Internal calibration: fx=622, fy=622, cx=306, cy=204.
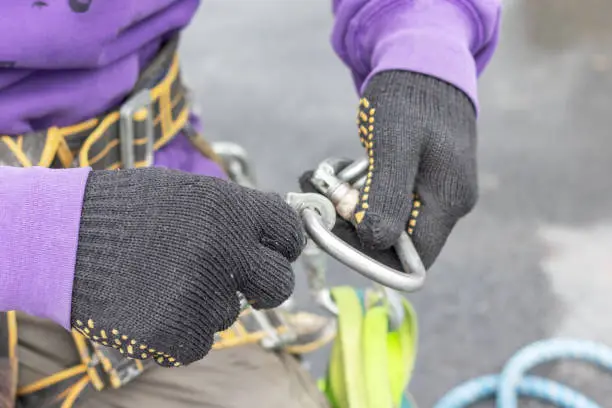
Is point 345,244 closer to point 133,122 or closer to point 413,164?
point 413,164

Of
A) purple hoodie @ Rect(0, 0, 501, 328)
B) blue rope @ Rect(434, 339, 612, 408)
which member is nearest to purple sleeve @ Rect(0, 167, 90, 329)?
purple hoodie @ Rect(0, 0, 501, 328)

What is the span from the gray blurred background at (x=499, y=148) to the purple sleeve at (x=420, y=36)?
2.13ft

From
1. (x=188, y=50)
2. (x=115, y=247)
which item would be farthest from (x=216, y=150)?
(x=188, y=50)

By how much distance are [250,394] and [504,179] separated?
3.60 feet

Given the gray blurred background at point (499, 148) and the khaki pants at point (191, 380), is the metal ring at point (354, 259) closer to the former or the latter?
the khaki pants at point (191, 380)

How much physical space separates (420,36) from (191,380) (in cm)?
45

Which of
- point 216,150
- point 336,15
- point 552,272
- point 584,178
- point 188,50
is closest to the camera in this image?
point 336,15

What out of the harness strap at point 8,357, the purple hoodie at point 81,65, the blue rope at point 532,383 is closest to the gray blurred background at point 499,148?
the blue rope at point 532,383

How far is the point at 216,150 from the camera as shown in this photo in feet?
3.10

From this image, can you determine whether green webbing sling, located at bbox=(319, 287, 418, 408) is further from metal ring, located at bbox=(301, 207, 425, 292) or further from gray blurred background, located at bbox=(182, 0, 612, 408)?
gray blurred background, located at bbox=(182, 0, 612, 408)

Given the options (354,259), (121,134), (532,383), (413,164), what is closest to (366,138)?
(413,164)

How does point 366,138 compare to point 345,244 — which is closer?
point 345,244

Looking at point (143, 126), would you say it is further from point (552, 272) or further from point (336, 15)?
point (552, 272)

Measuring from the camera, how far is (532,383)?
1.13m
